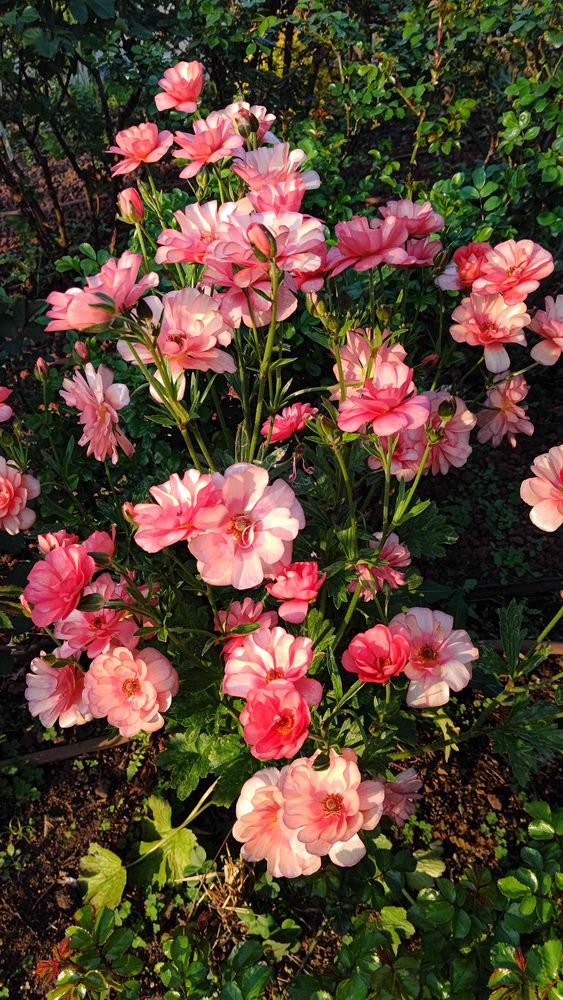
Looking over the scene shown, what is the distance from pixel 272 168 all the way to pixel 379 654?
882mm

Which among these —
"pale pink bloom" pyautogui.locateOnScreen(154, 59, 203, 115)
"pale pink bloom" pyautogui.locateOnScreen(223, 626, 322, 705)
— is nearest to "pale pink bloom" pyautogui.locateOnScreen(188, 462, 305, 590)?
"pale pink bloom" pyautogui.locateOnScreen(223, 626, 322, 705)

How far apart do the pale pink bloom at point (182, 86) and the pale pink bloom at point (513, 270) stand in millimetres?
747

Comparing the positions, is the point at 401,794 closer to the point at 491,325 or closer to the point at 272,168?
the point at 491,325

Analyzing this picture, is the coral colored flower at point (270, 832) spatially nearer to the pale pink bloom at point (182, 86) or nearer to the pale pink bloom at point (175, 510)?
the pale pink bloom at point (175, 510)

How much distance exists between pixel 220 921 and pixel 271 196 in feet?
5.02

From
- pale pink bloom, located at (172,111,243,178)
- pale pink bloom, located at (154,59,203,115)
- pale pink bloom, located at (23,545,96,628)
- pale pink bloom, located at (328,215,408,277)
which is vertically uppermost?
pale pink bloom, located at (154,59,203,115)

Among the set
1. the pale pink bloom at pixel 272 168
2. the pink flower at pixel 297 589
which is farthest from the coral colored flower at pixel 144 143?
the pink flower at pixel 297 589

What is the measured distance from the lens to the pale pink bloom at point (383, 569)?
4.20 ft

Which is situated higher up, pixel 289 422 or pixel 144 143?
pixel 144 143

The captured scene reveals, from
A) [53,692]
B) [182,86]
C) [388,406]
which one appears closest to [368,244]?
[388,406]

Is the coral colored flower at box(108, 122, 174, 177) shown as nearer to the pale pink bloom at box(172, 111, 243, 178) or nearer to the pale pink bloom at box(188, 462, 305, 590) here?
the pale pink bloom at box(172, 111, 243, 178)

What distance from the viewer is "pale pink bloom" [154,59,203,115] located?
154 centimetres

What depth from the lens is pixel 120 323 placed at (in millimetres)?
1126

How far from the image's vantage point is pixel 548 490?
1240mm
